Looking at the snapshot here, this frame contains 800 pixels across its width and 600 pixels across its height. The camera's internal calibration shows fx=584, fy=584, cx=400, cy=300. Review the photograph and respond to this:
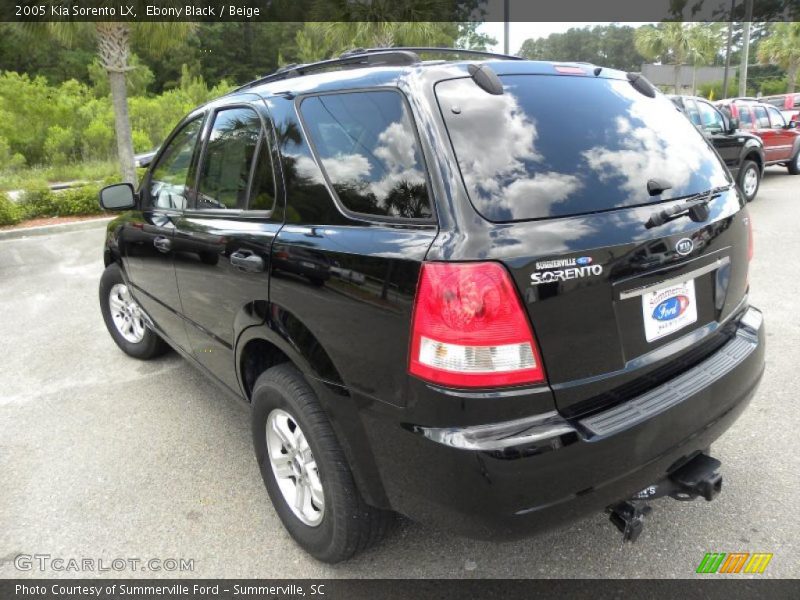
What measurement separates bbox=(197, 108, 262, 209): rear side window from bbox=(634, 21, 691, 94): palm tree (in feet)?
126

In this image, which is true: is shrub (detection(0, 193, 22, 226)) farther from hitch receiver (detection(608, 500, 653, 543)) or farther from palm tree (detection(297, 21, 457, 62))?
hitch receiver (detection(608, 500, 653, 543))

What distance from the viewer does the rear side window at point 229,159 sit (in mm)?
2664

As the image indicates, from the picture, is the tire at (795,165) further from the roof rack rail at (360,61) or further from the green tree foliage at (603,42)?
the green tree foliage at (603,42)

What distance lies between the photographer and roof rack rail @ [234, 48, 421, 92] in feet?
7.29

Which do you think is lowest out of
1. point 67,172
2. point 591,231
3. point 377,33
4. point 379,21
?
point 67,172

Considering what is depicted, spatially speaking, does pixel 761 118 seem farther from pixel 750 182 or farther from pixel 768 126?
pixel 750 182

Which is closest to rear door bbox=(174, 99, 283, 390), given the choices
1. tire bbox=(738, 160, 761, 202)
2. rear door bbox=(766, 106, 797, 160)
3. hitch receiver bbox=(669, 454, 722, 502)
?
hitch receiver bbox=(669, 454, 722, 502)

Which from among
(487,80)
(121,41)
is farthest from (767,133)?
(487,80)

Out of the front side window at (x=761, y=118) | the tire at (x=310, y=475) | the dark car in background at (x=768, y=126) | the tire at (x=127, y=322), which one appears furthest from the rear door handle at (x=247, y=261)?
the front side window at (x=761, y=118)

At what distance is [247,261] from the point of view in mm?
2463

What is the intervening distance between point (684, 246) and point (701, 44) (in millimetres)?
45088

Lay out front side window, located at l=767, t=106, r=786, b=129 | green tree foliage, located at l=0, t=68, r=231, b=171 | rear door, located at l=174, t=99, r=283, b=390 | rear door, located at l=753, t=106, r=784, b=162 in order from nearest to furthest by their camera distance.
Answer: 1. rear door, located at l=174, t=99, r=283, b=390
2. rear door, located at l=753, t=106, r=784, b=162
3. front side window, located at l=767, t=106, r=786, b=129
4. green tree foliage, located at l=0, t=68, r=231, b=171

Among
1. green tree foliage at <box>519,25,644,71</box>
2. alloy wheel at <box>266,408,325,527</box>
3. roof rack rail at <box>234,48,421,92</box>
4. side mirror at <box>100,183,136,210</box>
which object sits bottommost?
alloy wheel at <box>266,408,325,527</box>

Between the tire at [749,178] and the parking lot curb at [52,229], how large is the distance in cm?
1146
